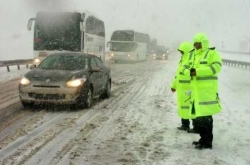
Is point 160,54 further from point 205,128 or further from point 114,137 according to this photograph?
point 205,128

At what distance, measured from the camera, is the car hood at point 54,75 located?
955 centimetres

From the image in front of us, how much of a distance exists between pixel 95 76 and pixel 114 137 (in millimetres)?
4176

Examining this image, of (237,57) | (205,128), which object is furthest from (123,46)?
(237,57)

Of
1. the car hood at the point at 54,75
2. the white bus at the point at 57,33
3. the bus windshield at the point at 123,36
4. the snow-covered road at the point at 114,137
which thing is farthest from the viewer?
the bus windshield at the point at 123,36

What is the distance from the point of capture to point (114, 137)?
22.3 feet

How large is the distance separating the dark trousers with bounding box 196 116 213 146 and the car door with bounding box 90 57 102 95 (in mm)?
4957

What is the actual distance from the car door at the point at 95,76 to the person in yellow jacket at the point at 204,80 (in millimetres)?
4963

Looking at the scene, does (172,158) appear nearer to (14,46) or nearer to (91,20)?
(91,20)

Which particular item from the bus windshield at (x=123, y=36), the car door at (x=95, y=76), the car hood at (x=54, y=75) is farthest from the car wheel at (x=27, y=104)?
the bus windshield at (x=123, y=36)

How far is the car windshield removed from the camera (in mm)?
10555

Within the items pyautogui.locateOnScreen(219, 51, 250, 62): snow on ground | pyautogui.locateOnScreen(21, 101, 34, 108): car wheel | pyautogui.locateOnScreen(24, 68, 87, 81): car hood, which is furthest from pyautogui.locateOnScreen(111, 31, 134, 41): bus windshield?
pyautogui.locateOnScreen(219, 51, 250, 62): snow on ground

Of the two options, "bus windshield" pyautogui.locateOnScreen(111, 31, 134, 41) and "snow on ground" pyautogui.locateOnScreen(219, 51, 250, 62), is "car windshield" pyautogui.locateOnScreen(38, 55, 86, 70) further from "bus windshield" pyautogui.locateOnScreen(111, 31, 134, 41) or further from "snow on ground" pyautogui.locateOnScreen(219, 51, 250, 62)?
"snow on ground" pyautogui.locateOnScreen(219, 51, 250, 62)

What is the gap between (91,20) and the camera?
22.5m

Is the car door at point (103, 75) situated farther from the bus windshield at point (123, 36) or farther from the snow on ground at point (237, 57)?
the snow on ground at point (237, 57)
